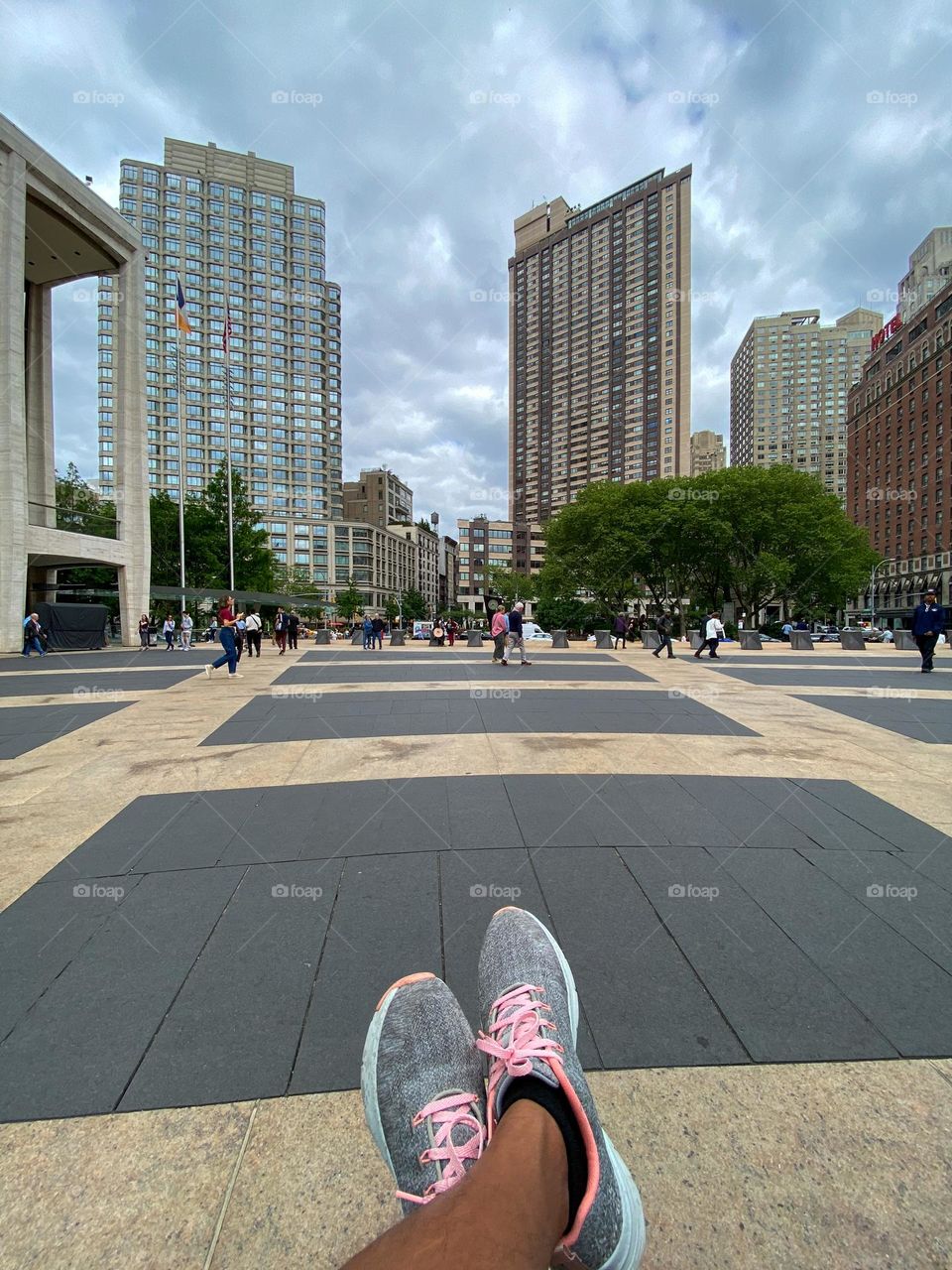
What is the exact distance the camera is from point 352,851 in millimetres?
3746

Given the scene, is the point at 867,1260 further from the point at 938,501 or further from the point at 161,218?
the point at 161,218

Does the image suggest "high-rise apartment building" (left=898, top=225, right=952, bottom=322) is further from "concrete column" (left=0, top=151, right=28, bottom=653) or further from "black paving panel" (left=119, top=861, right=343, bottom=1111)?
"black paving panel" (left=119, top=861, right=343, bottom=1111)

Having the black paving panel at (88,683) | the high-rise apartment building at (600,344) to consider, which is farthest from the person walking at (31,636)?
the high-rise apartment building at (600,344)

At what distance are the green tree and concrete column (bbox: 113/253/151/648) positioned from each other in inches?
2837

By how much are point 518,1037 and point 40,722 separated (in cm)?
905

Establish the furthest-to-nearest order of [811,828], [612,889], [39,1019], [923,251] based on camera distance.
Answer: [923,251], [811,828], [612,889], [39,1019]

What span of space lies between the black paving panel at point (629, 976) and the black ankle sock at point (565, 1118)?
580mm

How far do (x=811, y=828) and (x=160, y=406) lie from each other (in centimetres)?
11750

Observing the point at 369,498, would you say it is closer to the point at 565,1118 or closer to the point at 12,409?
the point at 12,409

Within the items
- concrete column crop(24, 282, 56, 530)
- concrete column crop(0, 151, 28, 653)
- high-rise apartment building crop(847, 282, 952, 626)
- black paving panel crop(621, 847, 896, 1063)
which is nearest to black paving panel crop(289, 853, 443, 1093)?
black paving panel crop(621, 847, 896, 1063)

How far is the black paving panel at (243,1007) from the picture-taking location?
1.90 m

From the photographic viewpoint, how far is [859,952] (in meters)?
2.62

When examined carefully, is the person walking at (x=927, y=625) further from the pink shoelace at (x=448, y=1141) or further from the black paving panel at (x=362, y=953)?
the pink shoelace at (x=448, y=1141)

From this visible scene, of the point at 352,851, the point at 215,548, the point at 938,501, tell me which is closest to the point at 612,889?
the point at 352,851
